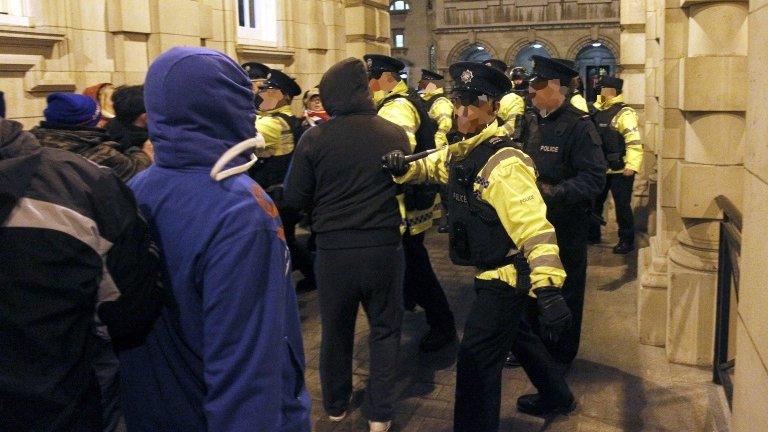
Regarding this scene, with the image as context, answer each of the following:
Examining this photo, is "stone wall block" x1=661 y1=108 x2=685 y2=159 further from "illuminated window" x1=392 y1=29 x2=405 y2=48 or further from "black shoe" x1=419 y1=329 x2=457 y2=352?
"illuminated window" x1=392 y1=29 x2=405 y2=48

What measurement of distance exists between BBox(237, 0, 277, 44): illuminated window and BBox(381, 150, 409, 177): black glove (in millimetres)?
6639

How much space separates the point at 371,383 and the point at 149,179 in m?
2.46

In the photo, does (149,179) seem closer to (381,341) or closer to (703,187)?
(381,341)

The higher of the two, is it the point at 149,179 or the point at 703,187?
the point at 149,179

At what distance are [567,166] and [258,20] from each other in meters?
6.69

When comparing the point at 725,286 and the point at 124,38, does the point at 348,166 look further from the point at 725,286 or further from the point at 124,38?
the point at 124,38

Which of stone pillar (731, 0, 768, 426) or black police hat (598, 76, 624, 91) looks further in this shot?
black police hat (598, 76, 624, 91)

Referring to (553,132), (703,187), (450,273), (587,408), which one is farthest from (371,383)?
(450,273)

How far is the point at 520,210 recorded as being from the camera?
11.3ft

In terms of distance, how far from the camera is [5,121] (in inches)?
73.9

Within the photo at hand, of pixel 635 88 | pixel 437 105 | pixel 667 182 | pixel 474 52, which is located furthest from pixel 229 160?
pixel 474 52

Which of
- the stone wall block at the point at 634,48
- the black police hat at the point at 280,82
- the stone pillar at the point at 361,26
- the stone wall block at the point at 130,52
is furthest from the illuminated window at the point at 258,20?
the stone wall block at the point at 634,48

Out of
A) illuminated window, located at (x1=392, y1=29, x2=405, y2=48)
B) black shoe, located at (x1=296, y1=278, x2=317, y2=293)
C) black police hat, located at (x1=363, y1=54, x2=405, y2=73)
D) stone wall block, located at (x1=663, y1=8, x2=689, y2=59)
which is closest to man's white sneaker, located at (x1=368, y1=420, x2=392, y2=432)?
black shoe, located at (x1=296, y1=278, x2=317, y2=293)

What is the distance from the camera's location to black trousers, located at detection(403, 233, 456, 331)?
5453 mm
